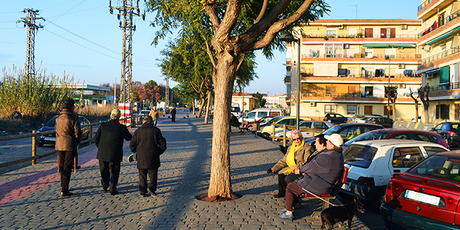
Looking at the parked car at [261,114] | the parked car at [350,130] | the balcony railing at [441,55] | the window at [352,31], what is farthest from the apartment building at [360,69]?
the parked car at [350,130]

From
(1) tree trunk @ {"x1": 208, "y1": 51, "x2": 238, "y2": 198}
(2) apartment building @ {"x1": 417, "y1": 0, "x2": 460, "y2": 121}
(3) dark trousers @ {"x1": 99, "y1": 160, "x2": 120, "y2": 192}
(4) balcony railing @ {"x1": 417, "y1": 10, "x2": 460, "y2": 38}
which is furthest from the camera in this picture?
(2) apartment building @ {"x1": 417, "y1": 0, "x2": 460, "y2": 121}

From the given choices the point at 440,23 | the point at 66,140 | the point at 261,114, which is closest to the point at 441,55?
the point at 440,23

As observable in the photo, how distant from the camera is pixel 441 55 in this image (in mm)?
42000

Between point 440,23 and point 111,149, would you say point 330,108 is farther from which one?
point 111,149

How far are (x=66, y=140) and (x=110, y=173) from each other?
106cm

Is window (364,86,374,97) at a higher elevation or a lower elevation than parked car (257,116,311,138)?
higher

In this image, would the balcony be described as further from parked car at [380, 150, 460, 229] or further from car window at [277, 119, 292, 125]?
parked car at [380, 150, 460, 229]

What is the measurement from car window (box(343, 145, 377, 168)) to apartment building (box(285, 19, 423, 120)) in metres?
53.4

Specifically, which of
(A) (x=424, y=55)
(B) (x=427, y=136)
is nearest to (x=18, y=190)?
(B) (x=427, y=136)

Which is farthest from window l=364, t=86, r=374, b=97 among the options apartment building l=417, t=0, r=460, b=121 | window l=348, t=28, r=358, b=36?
apartment building l=417, t=0, r=460, b=121

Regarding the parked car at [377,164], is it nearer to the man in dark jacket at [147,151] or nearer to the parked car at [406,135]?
the parked car at [406,135]

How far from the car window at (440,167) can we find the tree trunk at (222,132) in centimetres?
316

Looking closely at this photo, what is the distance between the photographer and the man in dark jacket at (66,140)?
716cm

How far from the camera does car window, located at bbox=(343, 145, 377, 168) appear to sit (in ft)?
24.0
